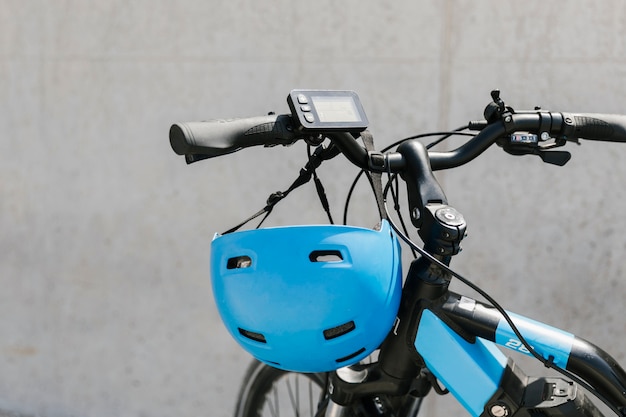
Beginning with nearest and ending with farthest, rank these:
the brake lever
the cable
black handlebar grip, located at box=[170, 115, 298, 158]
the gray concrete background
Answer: black handlebar grip, located at box=[170, 115, 298, 158] < the cable < the brake lever < the gray concrete background

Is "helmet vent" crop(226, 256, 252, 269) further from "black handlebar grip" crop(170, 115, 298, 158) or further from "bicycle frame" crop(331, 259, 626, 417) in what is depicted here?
"bicycle frame" crop(331, 259, 626, 417)

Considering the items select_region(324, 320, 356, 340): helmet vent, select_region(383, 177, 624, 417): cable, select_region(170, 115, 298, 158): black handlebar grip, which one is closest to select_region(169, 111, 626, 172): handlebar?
select_region(170, 115, 298, 158): black handlebar grip

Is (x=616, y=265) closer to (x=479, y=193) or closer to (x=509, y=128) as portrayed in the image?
(x=479, y=193)

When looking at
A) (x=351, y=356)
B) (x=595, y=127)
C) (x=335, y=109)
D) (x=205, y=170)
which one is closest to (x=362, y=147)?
(x=335, y=109)

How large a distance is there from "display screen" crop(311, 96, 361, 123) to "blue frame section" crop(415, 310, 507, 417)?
1.20 ft

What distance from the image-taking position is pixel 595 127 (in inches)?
56.4

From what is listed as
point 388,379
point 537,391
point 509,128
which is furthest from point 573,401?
point 509,128

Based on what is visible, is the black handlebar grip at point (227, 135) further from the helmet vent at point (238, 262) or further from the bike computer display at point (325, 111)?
the helmet vent at point (238, 262)

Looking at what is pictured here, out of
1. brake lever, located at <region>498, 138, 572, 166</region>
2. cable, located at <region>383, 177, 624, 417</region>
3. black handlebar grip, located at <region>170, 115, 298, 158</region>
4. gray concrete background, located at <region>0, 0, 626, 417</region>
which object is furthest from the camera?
gray concrete background, located at <region>0, 0, 626, 417</region>

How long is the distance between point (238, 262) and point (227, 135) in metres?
0.23

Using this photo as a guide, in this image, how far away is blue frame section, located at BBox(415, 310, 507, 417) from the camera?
4.17ft

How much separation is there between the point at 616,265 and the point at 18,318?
90.0 inches

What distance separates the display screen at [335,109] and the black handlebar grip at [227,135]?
0.05 m

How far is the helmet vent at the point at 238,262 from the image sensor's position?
1.26m
